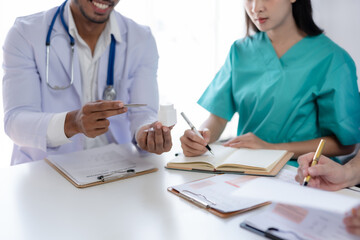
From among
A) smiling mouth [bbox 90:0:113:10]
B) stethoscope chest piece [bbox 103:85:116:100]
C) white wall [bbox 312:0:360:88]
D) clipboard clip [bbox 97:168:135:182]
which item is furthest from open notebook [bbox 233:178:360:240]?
white wall [bbox 312:0:360:88]

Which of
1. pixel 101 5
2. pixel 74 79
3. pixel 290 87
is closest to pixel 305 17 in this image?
pixel 290 87

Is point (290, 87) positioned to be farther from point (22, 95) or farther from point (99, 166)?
point (22, 95)

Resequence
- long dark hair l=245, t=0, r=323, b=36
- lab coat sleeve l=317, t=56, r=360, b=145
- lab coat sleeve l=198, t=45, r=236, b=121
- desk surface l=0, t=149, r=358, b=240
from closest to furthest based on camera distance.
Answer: desk surface l=0, t=149, r=358, b=240
lab coat sleeve l=317, t=56, r=360, b=145
long dark hair l=245, t=0, r=323, b=36
lab coat sleeve l=198, t=45, r=236, b=121

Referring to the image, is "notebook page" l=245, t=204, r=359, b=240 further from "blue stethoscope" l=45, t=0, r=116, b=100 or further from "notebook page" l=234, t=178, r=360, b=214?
"blue stethoscope" l=45, t=0, r=116, b=100

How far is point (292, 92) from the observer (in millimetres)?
1361

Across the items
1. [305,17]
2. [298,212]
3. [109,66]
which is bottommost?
[298,212]

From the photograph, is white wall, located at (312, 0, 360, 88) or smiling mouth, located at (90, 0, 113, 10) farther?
white wall, located at (312, 0, 360, 88)

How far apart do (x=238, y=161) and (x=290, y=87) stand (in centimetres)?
51

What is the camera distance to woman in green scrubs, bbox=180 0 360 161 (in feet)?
4.29

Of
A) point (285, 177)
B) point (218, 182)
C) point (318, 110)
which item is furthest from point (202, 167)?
point (318, 110)

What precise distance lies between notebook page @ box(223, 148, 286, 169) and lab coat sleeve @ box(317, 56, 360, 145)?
36 cm

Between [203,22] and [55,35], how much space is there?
5.56ft

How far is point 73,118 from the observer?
1.08 m

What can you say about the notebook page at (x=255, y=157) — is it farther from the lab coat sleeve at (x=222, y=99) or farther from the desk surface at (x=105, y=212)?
the lab coat sleeve at (x=222, y=99)
